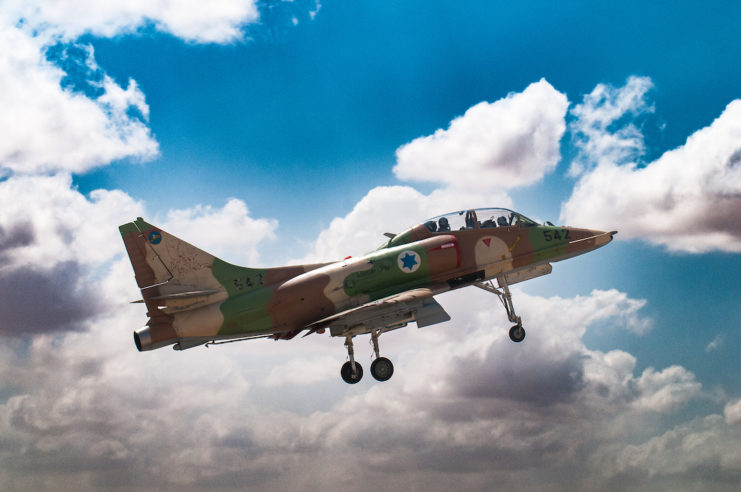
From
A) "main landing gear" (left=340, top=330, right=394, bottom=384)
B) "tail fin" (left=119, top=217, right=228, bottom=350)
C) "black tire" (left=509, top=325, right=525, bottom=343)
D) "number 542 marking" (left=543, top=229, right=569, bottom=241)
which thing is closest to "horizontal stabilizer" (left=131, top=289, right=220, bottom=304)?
"tail fin" (left=119, top=217, right=228, bottom=350)

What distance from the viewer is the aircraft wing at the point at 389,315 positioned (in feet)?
83.1

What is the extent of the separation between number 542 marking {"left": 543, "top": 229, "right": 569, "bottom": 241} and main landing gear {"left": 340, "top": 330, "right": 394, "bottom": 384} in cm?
848

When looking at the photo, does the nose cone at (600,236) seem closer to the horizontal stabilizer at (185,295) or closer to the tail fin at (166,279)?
the tail fin at (166,279)

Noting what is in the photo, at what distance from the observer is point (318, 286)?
2666 cm

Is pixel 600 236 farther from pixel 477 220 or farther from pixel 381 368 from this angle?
pixel 381 368

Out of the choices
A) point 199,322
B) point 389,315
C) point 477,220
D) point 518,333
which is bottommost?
point 518,333

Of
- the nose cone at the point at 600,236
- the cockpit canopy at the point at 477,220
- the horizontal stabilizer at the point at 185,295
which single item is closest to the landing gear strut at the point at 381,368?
the cockpit canopy at the point at 477,220

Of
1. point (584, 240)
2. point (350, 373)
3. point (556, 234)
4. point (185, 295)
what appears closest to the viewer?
point (185, 295)

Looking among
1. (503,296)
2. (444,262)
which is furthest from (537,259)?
(444,262)

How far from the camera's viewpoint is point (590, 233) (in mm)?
29906

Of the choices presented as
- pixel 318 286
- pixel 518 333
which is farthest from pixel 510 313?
pixel 318 286

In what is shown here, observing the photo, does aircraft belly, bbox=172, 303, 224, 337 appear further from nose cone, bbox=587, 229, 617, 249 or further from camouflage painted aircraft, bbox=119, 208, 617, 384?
nose cone, bbox=587, 229, 617, 249

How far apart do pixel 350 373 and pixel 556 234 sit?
10.3 meters

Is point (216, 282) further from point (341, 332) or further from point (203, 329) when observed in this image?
point (341, 332)
